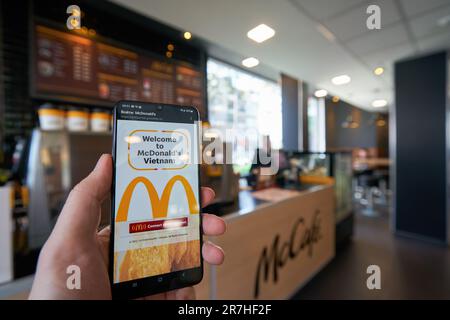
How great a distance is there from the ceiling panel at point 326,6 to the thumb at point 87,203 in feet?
1.43

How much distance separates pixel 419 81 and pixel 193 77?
274 centimetres

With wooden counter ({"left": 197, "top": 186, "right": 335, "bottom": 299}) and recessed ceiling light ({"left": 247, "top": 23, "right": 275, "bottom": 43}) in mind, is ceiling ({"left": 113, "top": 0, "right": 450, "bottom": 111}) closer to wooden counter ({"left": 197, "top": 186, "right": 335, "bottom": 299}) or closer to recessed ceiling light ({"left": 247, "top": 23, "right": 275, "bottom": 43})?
recessed ceiling light ({"left": 247, "top": 23, "right": 275, "bottom": 43})

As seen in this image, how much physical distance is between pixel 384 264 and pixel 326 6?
108cm

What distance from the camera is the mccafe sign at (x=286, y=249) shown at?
3.28 feet

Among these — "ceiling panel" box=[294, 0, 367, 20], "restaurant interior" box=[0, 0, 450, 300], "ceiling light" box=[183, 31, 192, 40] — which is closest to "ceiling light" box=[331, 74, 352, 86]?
"restaurant interior" box=[0, 0, 450, 300]

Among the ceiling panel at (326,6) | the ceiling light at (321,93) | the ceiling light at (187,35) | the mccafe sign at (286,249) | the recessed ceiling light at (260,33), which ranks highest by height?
the ceiling panel at (326,6)

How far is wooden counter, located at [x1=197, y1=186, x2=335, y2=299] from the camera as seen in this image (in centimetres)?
80

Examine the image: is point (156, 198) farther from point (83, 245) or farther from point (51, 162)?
point (51, 162)

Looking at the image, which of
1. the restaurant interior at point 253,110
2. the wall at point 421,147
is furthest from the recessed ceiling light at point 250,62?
the wall at point 421,147

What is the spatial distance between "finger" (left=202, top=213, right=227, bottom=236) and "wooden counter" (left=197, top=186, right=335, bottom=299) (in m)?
0.32

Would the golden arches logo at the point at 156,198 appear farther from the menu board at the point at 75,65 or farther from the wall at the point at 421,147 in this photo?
the wall at the point at 421,147

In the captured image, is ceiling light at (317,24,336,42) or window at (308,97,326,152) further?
window at (308,97,326,152)
